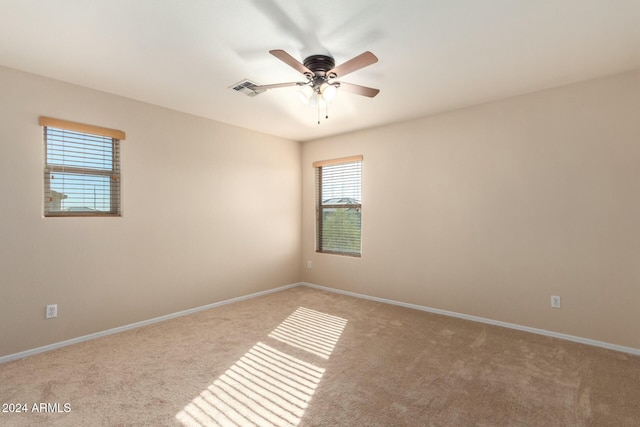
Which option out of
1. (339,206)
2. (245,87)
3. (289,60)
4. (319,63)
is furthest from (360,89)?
(339,206)

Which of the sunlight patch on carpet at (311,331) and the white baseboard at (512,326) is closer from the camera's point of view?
the white baseboard at (512,326)

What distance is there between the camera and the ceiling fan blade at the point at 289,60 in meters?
1.93

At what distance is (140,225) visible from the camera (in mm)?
3432

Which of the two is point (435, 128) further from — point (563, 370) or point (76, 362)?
point (76, 362)

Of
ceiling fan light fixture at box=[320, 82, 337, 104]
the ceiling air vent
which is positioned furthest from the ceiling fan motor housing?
the ceiling air vent

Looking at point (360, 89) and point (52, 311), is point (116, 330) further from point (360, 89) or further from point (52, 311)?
point (360, 89)

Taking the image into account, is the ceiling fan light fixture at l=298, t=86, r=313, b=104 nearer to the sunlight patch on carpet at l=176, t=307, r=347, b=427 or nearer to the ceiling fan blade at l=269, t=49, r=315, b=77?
the ceiling fan blade at l=269, t=49, r=315, b=77

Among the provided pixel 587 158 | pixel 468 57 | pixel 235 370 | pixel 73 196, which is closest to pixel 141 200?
pixel 73 196

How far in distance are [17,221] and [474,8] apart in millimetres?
3869

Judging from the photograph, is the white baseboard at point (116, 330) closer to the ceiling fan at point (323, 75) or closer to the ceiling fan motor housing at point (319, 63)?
the ceiling fan at point (323, 75)

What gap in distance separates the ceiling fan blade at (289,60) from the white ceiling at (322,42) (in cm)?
18

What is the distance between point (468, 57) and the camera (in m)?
2.49

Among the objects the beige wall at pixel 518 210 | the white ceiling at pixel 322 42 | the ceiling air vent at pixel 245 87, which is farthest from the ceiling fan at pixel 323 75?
the beige wall at pixel 518 210

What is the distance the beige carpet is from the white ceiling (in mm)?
2469
